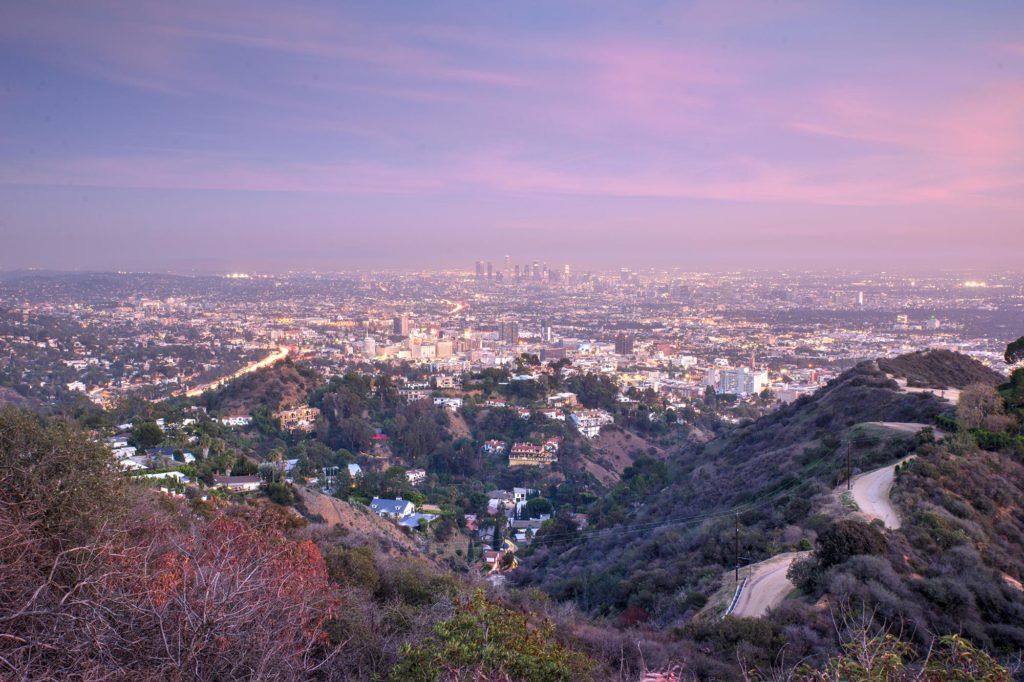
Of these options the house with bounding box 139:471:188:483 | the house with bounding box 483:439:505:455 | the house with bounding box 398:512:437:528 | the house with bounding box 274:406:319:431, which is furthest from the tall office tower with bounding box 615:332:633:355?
the house with bounding box 139:471:188:483

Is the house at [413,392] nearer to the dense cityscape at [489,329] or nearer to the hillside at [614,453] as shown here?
the dense cityscape at [489,329]

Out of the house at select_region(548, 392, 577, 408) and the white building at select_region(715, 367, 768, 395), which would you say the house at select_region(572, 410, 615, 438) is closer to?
the house at select_region(548, 392, 577, 408)

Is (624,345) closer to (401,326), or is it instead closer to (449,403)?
(401,326)

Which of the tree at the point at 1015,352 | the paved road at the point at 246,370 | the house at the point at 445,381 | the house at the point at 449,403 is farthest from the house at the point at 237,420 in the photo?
the tree at the point at 1015,352

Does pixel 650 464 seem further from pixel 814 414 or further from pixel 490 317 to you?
pixel 490 317

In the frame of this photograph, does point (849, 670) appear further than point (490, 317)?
No

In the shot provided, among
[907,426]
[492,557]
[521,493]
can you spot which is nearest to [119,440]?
[492,557]

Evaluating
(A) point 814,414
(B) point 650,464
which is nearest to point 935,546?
(A) point 814,414
